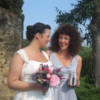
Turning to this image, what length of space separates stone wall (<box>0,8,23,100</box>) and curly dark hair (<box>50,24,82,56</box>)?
129 inches

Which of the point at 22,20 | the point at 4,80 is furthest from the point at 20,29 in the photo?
the point at 4,80

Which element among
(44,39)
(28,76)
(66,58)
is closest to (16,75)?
(28,76)

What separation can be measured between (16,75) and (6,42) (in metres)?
4.25

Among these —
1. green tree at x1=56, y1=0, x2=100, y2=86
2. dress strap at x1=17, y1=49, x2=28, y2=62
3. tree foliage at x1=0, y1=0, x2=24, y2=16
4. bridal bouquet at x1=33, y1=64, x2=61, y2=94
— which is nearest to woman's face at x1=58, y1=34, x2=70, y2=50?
bridal bouquet at x1=33, y1=64, x2=61, y2=94

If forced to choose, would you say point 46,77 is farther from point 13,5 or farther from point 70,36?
point 13,5

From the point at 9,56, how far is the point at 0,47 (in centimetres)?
27

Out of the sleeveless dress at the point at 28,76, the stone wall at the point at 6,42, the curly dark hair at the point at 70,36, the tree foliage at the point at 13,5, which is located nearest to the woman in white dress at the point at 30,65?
the sleeveless dress at the point at 28,76

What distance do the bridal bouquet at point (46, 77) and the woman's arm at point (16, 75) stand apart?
9cm

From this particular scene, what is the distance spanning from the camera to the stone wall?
294 inches

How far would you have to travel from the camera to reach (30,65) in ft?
11.4

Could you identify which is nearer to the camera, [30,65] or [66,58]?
[30,65]

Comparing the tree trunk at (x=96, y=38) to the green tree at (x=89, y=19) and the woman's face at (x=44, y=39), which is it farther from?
the woman's face at (x=44, y=39)

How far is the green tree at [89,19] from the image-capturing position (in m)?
12.2

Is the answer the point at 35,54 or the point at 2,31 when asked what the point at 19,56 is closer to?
the point at 35,54
